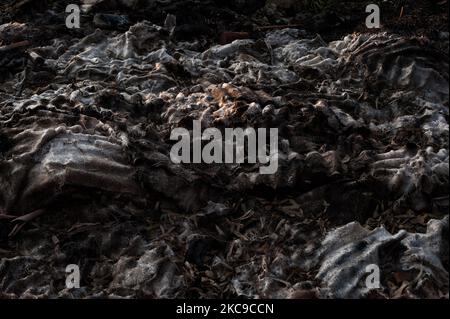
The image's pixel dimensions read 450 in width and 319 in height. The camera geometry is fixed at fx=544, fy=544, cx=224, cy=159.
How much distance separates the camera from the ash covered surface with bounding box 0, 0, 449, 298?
4203 mm

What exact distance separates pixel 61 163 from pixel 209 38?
3.23m

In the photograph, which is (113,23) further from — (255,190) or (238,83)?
(255,190)

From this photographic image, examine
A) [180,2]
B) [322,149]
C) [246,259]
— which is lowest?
[246,259]

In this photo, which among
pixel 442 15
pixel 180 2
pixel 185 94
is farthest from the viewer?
pixel 180 2

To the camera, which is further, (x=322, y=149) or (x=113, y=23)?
(x=113, y=23)

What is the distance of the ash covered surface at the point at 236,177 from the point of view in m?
4.20

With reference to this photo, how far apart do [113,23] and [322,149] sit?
3945 mm

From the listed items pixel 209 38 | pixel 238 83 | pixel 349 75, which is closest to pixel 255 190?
pixel 238 83

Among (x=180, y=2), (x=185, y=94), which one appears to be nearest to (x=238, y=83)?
(x=185, y=94)

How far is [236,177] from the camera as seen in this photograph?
483 centimetres

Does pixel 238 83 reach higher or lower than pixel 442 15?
lower

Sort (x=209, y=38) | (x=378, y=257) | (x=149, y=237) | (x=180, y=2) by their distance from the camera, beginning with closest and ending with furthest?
(x=378, y=257)
(x=149, y=237)
(x=209, y=38)
(x=180, y=2)

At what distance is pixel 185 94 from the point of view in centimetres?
588
